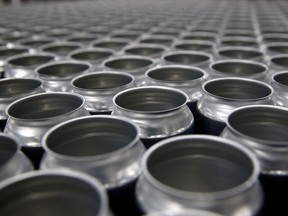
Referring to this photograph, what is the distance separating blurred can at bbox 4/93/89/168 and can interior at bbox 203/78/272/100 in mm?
533

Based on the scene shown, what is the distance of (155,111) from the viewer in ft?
3.28

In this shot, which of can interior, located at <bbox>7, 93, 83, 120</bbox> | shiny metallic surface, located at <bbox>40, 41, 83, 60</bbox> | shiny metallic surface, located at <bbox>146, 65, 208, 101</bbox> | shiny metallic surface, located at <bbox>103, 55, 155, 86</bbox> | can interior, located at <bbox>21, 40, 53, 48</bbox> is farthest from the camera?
can interior, located at <bbox>21, 40, 53, 48</bbox>

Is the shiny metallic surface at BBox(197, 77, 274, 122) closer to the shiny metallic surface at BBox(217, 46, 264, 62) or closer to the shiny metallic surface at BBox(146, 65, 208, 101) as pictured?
the shiny metallic surface at BBox(146, 65, 208, 101)

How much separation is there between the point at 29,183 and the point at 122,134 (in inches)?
13.5

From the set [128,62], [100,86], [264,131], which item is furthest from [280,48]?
[100,86]

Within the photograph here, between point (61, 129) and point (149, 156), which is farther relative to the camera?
point (61, 129)

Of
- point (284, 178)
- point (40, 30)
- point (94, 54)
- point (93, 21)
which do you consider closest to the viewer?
point (284, 178)

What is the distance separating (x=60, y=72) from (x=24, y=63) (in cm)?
36

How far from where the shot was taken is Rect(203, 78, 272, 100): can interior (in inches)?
49.1

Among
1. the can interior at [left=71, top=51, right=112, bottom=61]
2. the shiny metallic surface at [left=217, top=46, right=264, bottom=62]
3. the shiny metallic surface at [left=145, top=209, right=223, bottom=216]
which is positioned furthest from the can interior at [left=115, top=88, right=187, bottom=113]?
the can interior at [left=71, top=51, right=112, bottom=61]

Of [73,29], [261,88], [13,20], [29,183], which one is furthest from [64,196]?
[13,20]

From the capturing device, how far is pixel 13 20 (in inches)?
144

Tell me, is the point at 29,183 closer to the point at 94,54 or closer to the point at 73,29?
the point at 94,54

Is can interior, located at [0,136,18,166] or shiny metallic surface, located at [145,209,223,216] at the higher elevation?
shiny metallic surface, located at [145,209,223,216]
